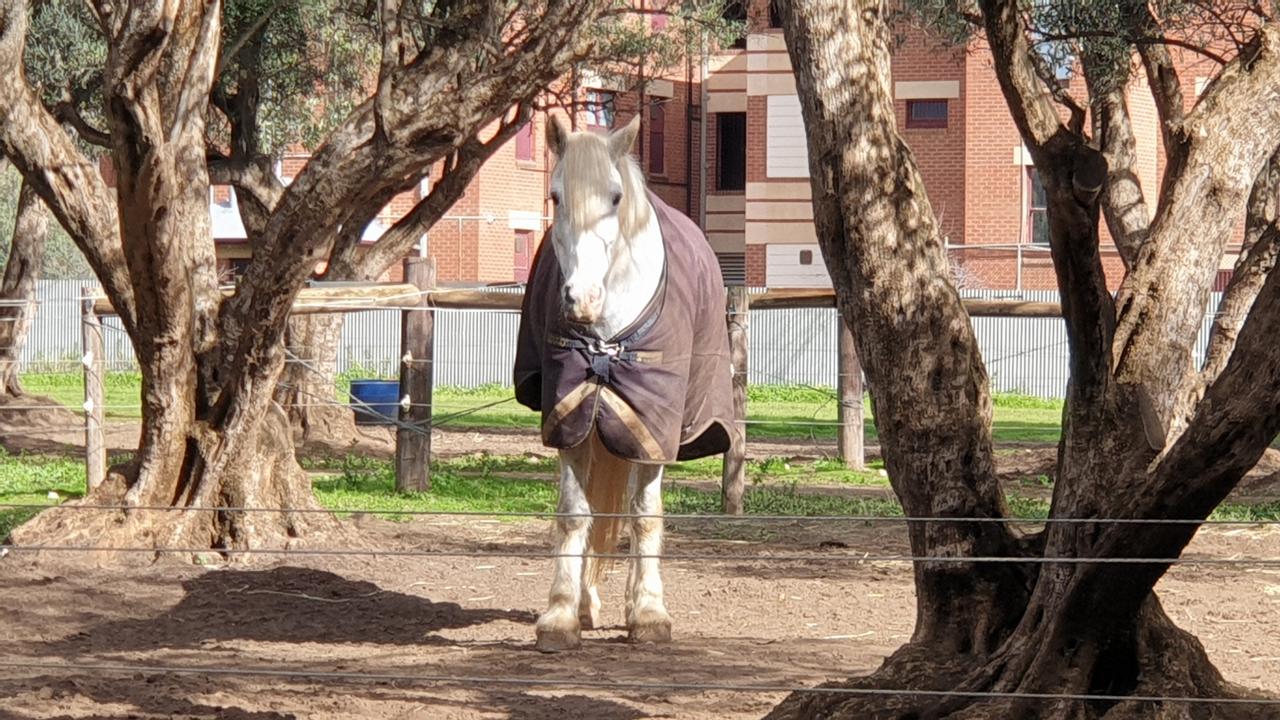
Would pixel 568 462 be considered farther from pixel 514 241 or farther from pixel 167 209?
pixel 514 241

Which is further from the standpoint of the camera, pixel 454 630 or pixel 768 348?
pixel 768 348

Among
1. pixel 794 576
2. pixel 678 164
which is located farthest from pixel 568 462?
pixel 678 164

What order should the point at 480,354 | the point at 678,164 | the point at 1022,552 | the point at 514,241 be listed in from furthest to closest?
the point at 678,164
the point at 514,241
the point at 480,354
the point at 1022,552

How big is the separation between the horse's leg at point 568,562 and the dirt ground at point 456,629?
0.39 ft

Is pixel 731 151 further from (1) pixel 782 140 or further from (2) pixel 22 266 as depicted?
(2) pixel 22 266

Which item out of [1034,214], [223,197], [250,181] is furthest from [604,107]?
[223,197]

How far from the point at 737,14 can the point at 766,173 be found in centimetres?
534

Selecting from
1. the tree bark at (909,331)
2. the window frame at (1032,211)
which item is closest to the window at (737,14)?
the window frame at (1032,211)

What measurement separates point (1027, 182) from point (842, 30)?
26.1 m

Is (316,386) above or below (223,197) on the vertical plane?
below

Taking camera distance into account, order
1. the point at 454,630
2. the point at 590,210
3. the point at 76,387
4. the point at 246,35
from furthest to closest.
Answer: the point at 76,387 → the point at 246,35 → the point at 454,630 → the point at 590,210

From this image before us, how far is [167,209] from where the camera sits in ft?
27.2

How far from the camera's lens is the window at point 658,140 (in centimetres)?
3534

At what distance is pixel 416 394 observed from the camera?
11.9 meters
